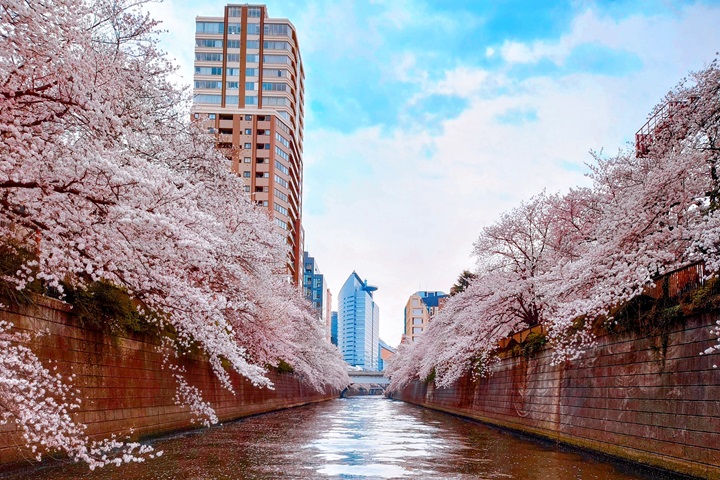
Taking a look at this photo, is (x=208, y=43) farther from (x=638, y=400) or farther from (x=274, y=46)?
(x=638, y=400)

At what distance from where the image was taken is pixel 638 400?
53.2 feet

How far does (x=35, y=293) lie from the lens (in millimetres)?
13664

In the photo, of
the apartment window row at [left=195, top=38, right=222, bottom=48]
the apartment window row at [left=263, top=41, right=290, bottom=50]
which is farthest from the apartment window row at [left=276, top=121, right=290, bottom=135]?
the apartment window row at [left=195, top=38, right=222, bottom=48]

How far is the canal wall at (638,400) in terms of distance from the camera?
42.9 ft

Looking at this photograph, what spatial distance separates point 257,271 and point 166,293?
414 inches

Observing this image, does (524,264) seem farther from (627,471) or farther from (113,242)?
(113,242)

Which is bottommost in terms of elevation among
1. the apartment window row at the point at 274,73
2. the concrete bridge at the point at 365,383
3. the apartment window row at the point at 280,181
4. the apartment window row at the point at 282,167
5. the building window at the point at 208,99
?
the concrete bridge at the point at 365,383

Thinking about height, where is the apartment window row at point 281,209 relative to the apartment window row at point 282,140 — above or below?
below

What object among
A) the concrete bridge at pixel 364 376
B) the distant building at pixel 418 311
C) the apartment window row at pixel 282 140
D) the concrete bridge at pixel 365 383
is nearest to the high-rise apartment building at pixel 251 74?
the apartment window row at pixel 282 140

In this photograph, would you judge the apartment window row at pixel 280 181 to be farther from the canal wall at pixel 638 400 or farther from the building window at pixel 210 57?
the canal wall at pixel 638 400

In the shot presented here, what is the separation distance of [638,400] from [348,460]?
291 inches

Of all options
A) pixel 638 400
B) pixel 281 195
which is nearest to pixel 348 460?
pixel 638 400

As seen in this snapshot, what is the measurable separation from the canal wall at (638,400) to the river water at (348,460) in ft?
2.86

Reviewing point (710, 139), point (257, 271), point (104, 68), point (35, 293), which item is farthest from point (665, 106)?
point (35, 293)
